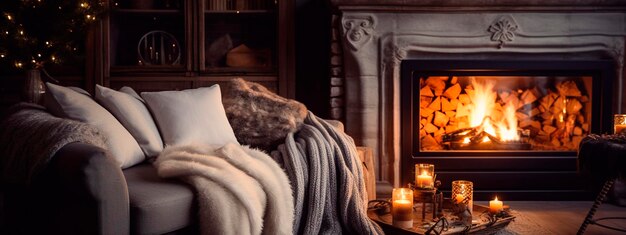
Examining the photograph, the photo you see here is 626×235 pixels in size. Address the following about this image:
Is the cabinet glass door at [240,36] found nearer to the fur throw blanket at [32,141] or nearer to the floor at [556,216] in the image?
the floor at [556,216]

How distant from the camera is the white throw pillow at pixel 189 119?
2.59 m

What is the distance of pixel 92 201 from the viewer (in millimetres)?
1706

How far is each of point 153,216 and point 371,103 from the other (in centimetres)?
211

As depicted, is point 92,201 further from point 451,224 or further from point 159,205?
point 451,224

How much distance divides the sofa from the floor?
1.68m

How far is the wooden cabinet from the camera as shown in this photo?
156 inches

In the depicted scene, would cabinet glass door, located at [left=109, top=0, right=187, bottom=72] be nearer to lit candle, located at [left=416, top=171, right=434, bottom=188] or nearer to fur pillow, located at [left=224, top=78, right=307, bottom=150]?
fur pillow, located at [left=224, top=78, right=307, bottom=150]

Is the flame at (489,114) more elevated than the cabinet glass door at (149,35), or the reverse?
the cabinet glass door at (149,35)

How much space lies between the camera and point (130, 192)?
191cm

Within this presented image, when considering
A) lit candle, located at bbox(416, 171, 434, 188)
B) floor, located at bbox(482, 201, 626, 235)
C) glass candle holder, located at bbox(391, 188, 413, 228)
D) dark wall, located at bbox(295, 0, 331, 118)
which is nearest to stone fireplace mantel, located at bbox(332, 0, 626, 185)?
dark wall, located at bbox(295, 0, 331, 118)

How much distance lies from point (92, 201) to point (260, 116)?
1.14 meters

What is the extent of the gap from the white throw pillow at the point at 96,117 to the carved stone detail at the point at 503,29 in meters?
2.32

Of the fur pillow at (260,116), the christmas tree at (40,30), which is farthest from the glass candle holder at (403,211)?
the christmas tree at (40,30)

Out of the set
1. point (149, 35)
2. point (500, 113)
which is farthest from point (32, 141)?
point (500, 113)
